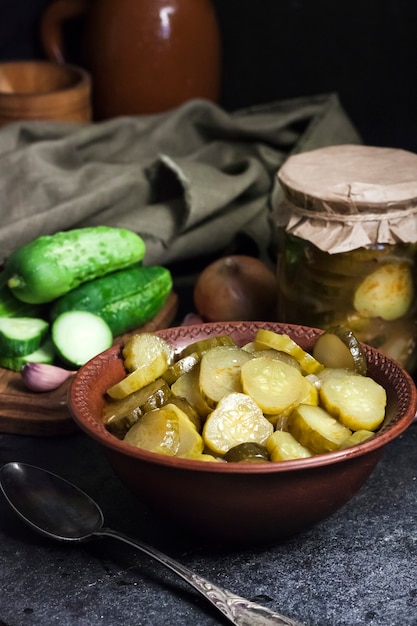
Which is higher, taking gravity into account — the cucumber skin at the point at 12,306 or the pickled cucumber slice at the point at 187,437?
the pickled cucumber slice at the point at 187,437

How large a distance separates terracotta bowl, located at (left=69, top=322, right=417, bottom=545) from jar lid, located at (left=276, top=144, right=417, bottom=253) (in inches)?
8.8

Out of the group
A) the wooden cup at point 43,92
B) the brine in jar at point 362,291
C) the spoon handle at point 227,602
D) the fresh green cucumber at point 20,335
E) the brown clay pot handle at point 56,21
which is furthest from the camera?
the brown clay pot handle at point 56,21

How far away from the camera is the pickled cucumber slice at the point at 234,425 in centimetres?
92

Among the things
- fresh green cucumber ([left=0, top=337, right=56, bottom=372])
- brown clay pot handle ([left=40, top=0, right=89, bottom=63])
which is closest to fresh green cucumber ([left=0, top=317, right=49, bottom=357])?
fresh green cucumber ([left=0, top=337, right=56, bottom=372])

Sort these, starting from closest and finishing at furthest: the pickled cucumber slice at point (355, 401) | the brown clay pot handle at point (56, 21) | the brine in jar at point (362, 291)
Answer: the pickled cucumber slice at point (355, 401)
the brine in jar at point (362, 291)
the brown clay pot handle at point (56, 21)

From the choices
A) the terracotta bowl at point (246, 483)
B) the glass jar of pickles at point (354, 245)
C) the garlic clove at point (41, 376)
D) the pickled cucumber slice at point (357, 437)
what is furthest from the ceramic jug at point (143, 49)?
the pickled cucumber slice at point (357, 437)

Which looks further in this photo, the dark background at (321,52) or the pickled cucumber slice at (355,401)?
the dark background at (321,52)

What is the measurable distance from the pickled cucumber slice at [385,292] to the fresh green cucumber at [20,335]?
0.45 meters

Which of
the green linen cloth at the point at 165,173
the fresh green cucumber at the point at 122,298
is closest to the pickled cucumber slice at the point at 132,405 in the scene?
the fresh green cucumber at the point at 122,298

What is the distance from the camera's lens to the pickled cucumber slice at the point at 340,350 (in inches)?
40.1

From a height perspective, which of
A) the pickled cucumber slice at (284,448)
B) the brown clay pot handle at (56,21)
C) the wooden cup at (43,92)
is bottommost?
the pickled cucumber slice at (284,448)

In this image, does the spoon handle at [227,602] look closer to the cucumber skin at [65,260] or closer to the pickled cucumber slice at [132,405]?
the pickled cucumber slice at [132,405]

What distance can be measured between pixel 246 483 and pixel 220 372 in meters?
0.16

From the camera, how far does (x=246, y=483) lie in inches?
33.6
